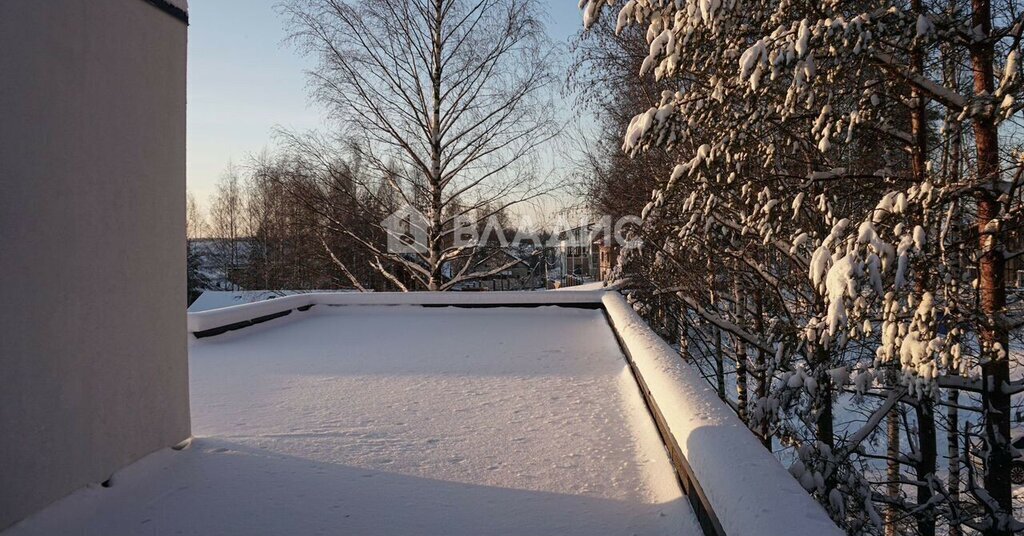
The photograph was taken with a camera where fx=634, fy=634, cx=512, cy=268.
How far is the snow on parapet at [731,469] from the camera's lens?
1400mm

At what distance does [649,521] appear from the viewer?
7.11 feet

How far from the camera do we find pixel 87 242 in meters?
2.20

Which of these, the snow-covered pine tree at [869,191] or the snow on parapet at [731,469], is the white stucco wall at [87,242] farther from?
the snow-covered pine tree at [869,191]

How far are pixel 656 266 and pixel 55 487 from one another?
8.98m

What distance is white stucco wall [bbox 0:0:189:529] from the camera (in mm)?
1917

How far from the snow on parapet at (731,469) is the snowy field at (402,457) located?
0.28m

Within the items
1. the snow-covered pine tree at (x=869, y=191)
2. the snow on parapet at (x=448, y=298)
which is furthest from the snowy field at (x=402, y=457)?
the snow on parapet at (x=448, y=298)

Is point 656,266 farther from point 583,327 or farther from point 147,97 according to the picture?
point 147,97

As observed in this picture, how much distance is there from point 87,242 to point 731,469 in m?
2.22

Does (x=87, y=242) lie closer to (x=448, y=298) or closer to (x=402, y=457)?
(x=402, y=457)

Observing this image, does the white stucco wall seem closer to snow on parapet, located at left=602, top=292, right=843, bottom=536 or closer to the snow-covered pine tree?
snow on parapet, located at left=602, top=292, right=843, bottom=536

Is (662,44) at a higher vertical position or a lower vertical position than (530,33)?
lower

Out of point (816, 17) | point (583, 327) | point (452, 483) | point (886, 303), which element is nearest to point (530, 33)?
point (583, 327)

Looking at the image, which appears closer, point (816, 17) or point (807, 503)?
point (807, 503)
